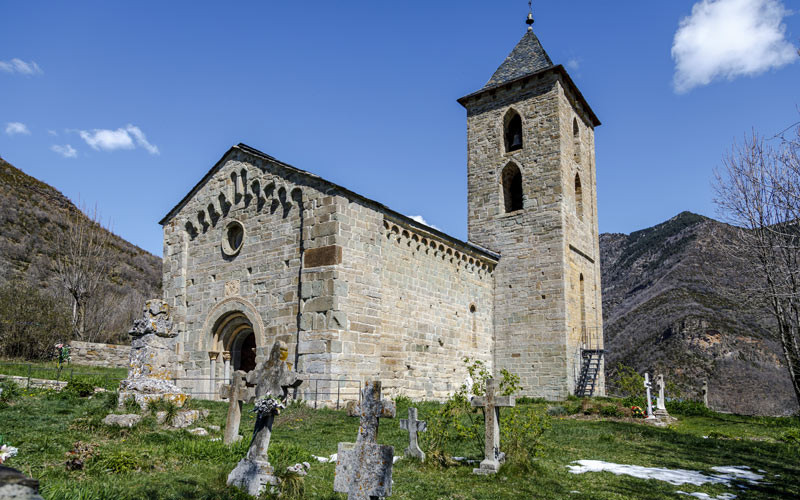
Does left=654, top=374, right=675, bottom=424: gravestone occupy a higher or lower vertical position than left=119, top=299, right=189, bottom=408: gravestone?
lower

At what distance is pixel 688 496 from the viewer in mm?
6766

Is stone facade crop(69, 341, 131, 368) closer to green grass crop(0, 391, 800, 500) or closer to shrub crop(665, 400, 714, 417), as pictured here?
green grass crop(0, 391, 800, 500)

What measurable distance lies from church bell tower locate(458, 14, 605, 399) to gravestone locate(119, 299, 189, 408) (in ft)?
38.6

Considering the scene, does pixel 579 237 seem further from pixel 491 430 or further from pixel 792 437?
pixel 491 430

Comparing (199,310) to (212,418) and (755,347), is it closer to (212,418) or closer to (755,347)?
(212,418)

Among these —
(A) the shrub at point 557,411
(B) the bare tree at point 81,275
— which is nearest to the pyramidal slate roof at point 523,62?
(A) the shrub at point 557,411

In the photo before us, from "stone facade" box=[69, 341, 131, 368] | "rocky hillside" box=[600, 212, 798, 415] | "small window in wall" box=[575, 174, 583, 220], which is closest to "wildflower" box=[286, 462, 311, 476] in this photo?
"rocky hillside" box=[600, 212, 798, 415]

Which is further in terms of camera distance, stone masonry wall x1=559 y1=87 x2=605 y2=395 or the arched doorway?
stone masonry wall x1=559 y1=87 x2=605 y2=395

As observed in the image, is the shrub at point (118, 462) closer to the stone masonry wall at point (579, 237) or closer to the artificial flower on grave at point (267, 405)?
the artificial flower on grave at point (267, 405)

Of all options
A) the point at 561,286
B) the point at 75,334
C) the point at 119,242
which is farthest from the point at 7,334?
the point at 119,242

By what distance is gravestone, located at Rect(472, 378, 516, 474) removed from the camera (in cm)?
763

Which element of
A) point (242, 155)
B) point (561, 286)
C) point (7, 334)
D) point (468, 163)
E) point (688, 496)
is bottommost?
point (688, 496)

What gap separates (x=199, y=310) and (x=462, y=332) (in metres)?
8.42

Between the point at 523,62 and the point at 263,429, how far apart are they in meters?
20.3
